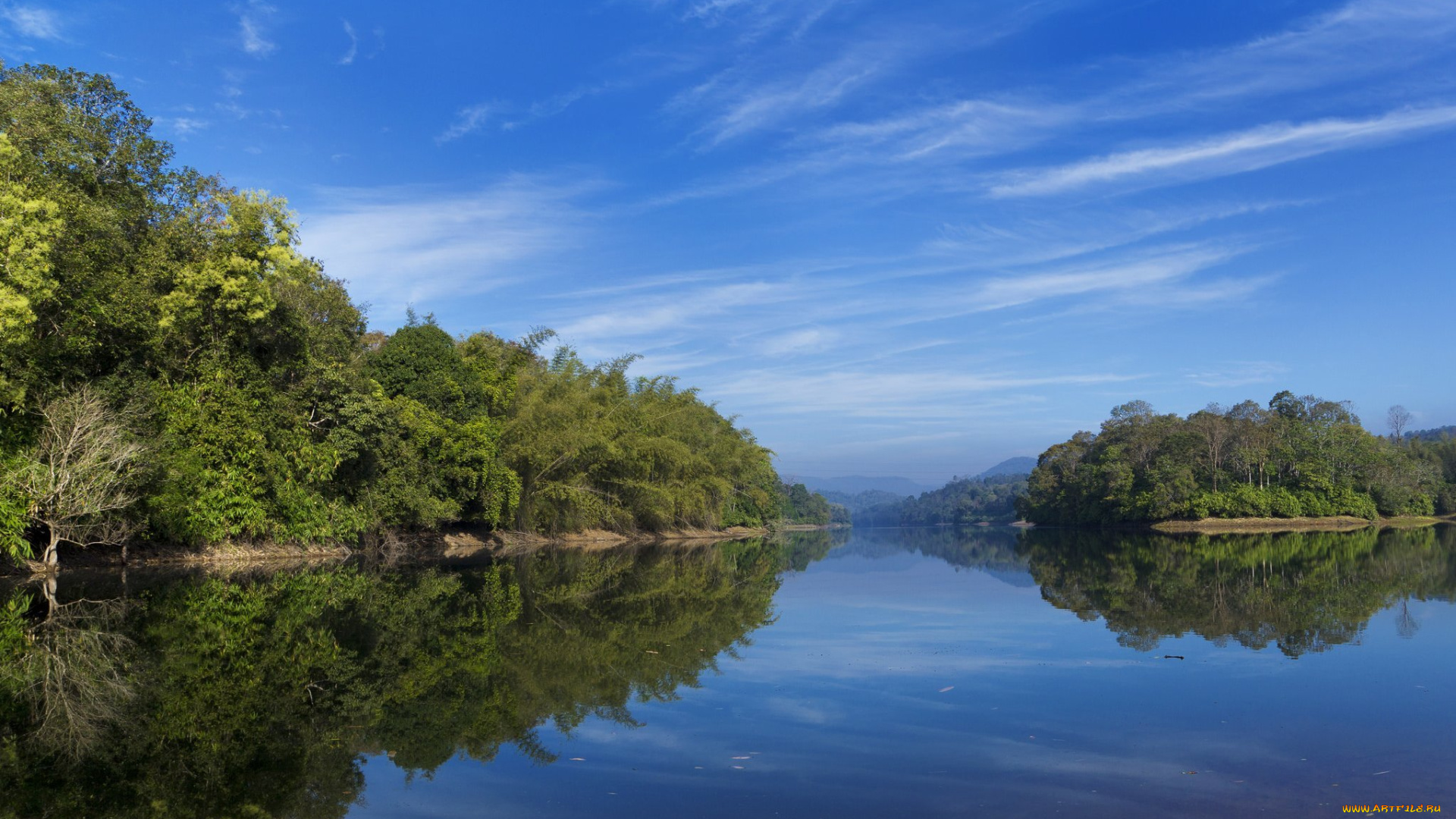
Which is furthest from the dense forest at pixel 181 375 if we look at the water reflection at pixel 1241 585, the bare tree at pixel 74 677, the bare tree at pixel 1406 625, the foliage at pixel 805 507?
the foliage at pixel 805 507

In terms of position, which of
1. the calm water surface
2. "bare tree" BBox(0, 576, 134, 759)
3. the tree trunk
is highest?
the tree trunk

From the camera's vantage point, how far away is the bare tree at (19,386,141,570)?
63.0 ft

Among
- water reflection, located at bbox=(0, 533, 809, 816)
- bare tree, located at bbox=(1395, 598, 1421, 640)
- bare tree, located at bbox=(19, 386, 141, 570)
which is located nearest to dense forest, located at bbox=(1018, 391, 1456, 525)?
bare tree, located at bbox=(1395, 598, 1421, 640)

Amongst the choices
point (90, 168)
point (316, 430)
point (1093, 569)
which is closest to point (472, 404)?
point (316, 430)

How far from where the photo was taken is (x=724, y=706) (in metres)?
8.34

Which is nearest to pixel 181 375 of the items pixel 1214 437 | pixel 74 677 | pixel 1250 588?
pixel 74 677

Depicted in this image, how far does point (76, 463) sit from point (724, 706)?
18.4m

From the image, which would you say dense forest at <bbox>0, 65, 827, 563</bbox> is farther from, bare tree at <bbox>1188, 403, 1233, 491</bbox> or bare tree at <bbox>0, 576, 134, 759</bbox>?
bare tree at <bbox>1188, 403, 1233, 491</bbox>

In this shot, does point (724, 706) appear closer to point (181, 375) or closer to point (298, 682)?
point (298, 682)

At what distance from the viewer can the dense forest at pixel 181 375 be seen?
19.8m

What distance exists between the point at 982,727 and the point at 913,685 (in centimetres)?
180

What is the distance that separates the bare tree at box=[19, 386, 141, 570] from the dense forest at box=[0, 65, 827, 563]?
0.06 metres

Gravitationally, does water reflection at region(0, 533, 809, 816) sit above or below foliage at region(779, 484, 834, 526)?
above

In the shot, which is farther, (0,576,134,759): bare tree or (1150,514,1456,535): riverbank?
(1150,514,1456,535): riverbank
